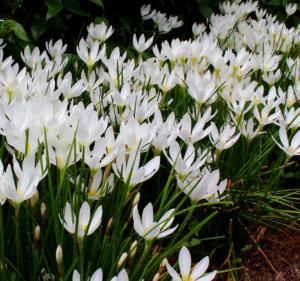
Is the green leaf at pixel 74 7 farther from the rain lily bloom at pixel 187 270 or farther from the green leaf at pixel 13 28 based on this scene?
the rain lily bloom at pixel 187 270

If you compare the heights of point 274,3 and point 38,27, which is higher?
point 38,27

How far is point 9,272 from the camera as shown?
1214mm

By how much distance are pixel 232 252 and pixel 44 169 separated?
2.74 ft

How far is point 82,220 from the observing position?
113 cm

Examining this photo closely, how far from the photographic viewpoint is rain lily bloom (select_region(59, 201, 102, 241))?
1119 millimetres

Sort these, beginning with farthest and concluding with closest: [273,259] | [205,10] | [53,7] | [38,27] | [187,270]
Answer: [205,10]
[38,27]
[53,7]
[273,259]
[187,270]

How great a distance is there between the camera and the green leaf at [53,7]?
8.65ft

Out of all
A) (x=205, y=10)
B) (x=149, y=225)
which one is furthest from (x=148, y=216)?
(x=205, y=10)

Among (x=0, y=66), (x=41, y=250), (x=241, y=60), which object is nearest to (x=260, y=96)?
(x=241, y=60)

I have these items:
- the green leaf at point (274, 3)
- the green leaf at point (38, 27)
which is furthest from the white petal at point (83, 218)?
the green leaf at point (274, 3)

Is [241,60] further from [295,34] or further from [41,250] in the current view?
[41,250]

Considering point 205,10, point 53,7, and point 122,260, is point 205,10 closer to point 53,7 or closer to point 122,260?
point 53,7

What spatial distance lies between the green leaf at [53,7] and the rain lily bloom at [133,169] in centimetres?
152

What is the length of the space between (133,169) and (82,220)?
0.75 feet
